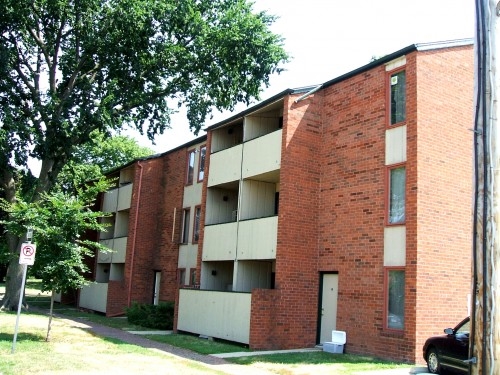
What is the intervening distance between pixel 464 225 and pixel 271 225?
5735 millimetres

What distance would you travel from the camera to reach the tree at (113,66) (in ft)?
76.1

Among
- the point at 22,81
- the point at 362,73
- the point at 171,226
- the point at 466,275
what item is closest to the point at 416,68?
the point at 362,73

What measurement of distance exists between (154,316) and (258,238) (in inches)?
275

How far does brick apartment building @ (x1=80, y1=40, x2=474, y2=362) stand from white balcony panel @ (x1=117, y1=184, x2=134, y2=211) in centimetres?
891

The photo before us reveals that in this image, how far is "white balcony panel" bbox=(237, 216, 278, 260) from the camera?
57.8ft

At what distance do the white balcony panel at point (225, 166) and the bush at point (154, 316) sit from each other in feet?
18.2

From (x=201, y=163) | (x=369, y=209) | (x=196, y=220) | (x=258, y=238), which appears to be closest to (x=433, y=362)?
(x=369, y=209)

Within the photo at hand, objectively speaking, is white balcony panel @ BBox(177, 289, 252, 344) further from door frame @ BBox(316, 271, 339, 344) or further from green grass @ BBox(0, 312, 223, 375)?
green grass @ BBox(0, 312, 223, 375)

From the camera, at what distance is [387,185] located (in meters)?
15.5

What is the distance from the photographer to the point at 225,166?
21172 mm

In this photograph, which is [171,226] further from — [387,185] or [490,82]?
[490,82]

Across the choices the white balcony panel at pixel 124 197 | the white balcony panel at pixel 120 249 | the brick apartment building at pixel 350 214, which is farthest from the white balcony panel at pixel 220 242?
the white balcony panel at pixel 124 197

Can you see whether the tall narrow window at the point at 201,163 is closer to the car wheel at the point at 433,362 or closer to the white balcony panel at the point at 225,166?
the white balcony panel at the point at 225,166

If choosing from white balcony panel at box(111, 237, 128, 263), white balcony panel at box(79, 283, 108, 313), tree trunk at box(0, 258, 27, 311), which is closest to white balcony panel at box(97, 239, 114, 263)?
white balcony panel at box(111, 237, 128, 263)
